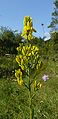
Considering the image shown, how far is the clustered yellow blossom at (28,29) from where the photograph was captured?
10.5 ft

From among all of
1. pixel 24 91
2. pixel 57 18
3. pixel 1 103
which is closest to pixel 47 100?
pixel 1 103

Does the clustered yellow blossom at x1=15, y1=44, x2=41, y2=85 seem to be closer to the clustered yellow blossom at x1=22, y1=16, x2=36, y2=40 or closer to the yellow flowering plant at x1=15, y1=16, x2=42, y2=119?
the yellow flowering plant at x1=15, y1=16, x2=42, y2=119

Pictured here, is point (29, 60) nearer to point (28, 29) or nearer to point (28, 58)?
point (28, 58)

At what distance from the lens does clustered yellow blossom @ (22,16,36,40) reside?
3201mm

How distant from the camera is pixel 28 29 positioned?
129 inches

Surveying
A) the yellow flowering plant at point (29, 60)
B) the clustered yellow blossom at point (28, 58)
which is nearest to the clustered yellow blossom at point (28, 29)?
the yellow flowering plant at point (29, 60)

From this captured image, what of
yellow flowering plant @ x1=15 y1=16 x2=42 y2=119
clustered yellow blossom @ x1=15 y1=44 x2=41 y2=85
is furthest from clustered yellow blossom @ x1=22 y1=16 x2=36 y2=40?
clustered yellow blossom @ x1=15 y1=44 x2=41 y2=85

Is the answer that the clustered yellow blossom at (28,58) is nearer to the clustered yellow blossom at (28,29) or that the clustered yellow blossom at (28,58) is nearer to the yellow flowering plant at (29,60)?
the yellow flowering plant at (29,60)

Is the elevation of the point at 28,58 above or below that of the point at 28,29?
below

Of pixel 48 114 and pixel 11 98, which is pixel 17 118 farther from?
pixel 11 98

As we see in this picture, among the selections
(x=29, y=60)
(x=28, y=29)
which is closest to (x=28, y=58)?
(x=29, y=60)

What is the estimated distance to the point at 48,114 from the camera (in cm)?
577

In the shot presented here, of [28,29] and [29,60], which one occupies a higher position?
[28,29]

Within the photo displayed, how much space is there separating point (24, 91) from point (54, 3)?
120 ft
